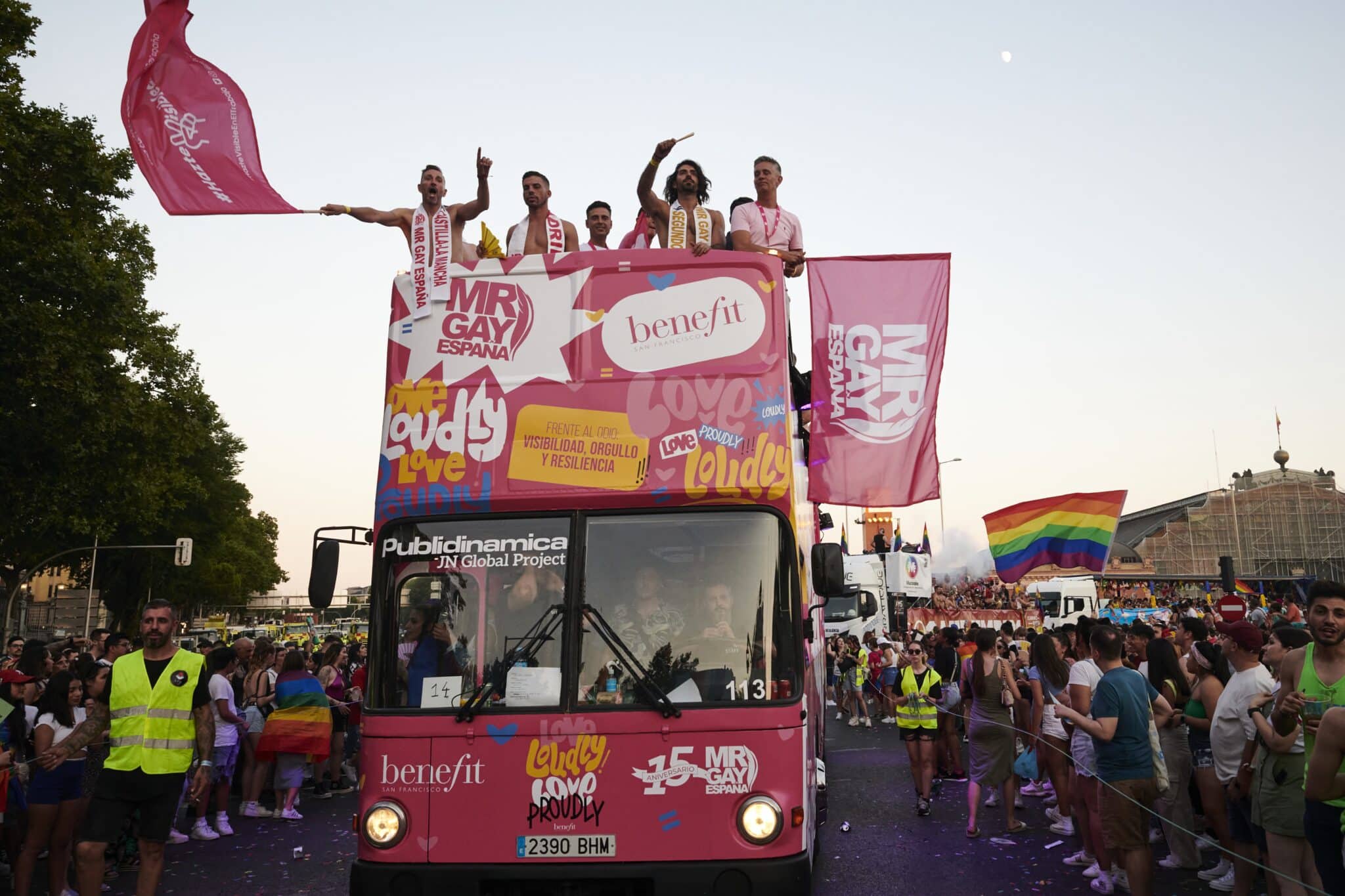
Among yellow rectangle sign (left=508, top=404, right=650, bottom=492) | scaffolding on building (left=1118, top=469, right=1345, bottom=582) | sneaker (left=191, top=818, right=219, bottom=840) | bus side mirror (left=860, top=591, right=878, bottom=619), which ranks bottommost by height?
sneaker (left=191, top=818, right=219, bottom=840)

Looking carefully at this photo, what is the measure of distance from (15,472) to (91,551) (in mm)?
Result: 27075

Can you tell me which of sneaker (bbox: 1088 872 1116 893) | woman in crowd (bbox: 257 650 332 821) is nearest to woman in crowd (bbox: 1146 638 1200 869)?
sneaker (bbox: 1088 872 1116 893)

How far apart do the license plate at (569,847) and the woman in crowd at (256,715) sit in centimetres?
845

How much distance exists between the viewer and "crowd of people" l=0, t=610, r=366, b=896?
6602 millimetres

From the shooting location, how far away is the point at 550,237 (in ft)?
26.3

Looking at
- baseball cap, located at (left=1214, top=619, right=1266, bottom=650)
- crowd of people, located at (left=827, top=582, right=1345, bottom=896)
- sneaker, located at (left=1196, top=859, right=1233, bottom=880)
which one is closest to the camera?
crowd of people, located at (left=827, top=582, right=1345, bottom=896)

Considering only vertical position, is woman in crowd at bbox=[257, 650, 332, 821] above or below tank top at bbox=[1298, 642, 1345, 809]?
below

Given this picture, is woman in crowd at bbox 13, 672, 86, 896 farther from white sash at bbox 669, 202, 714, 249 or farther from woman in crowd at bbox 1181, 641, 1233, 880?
woman in crowd at bbox 1181, 641, 1233, 880

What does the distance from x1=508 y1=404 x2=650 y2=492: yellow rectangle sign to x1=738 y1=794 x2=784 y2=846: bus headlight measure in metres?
1.73

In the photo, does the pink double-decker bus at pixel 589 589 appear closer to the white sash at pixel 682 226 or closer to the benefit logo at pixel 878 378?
the white sash at pixel 682 226

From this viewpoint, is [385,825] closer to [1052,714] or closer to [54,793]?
[54,793]

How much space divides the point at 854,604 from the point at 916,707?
21818 mm

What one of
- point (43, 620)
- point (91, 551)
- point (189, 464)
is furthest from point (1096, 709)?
point (43, 620)

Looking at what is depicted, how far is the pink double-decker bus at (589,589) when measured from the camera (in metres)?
5.35
